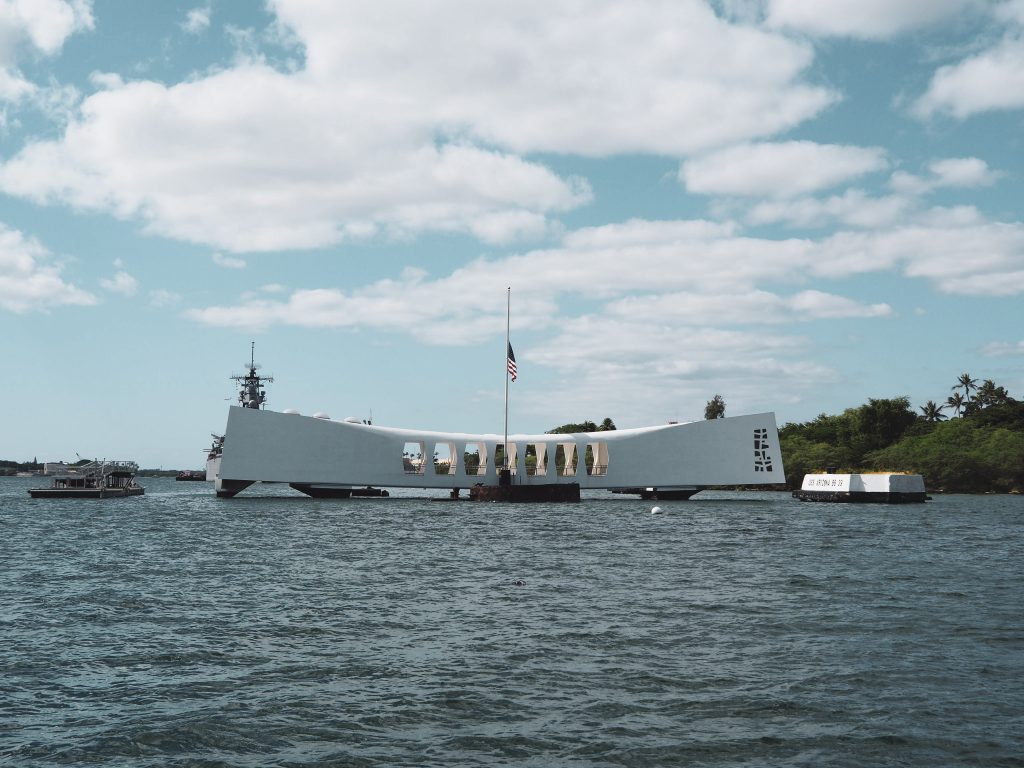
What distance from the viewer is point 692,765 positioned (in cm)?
982

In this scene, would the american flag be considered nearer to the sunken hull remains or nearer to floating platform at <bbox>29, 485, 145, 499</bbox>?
the sunken hull remains

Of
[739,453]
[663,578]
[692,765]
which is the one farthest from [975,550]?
[739,453]

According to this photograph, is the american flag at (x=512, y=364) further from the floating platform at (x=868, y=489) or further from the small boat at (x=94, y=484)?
→ the small boat at (x=94, y=484)

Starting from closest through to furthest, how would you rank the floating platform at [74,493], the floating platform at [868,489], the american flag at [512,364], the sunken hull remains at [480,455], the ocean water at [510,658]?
the ocean water at [510,658] < the american flag at [512,364] < the sunken hull remains at [480,455] < the floating platform at [868,489] < the floating platform at [74,493]

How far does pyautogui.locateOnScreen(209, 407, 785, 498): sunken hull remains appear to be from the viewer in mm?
69875

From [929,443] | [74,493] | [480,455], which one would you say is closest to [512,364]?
[480,455]

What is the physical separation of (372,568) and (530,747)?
16.9 metres

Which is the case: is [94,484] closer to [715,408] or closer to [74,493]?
[74,493]

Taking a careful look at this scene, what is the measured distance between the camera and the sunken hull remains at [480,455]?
229ft

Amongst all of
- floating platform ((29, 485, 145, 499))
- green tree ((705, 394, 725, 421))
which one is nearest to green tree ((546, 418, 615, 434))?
green tree ((705, 394, 725, 421))

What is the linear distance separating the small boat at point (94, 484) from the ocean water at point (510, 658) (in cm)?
5873

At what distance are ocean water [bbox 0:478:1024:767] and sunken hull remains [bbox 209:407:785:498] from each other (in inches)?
1500

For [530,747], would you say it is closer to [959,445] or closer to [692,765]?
[692,765]

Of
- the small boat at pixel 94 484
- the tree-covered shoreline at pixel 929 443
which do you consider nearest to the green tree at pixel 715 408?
the tree-covered shoreline at pixel 929 443
